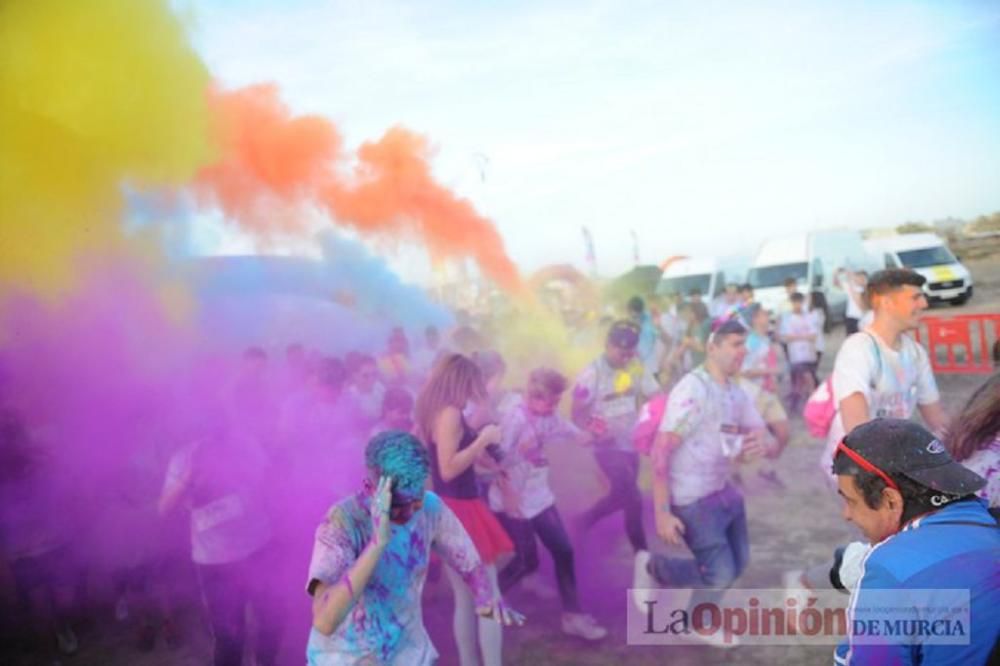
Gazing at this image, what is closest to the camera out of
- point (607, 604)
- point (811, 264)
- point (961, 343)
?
point (607, 604)

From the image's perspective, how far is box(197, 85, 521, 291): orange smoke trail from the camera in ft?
22.6

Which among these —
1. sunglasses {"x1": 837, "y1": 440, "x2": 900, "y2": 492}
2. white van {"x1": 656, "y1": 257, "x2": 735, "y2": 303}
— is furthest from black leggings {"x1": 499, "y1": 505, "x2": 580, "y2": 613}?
white van {"x1": 656, "y1": 257, "x2": 735, "y2": 303}

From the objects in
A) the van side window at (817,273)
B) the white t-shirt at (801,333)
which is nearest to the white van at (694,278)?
the van side window at (817,273)

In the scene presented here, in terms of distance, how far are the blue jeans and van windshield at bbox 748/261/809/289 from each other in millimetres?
13244

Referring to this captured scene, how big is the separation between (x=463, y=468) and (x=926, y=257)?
17.3 meters

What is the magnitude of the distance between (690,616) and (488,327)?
22.6 ft

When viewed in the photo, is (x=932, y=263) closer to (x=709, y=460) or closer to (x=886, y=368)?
(x=886, y=368)

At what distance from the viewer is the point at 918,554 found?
62.5 inches

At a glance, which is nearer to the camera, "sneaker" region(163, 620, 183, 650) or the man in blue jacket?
the man in blue jacket

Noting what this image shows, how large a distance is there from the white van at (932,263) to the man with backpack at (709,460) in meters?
14.6

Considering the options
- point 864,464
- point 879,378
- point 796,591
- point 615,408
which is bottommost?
point 796,591

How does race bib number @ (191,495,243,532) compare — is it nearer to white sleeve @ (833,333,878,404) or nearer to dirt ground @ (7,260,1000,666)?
dirt ground @ (7,260,1000,666)

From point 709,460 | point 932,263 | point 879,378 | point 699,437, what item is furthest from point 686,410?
point 932,263

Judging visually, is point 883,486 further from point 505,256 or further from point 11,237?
point 505,256
